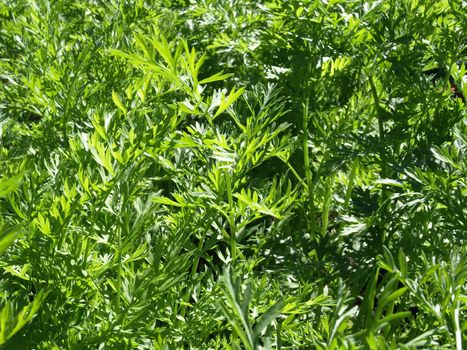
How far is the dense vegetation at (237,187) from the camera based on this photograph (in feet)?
3.99

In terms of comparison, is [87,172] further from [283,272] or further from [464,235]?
[464,235]

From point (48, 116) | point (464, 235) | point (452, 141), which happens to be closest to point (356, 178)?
point (452, 141)

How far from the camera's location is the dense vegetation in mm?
1216

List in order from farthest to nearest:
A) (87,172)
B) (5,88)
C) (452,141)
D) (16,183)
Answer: (5,88) → (452,141) → (87,172) → (16,183)

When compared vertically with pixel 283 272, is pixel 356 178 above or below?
above

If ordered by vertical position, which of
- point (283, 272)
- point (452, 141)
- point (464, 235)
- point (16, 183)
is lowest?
point (283, 272)

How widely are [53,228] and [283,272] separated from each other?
58 cm

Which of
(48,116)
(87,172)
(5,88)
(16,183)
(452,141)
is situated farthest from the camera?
(5,88)

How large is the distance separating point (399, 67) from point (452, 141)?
203mm

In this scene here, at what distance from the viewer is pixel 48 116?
1754 mm

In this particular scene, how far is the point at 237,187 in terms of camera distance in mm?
1393

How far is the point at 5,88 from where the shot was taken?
2.06 meters

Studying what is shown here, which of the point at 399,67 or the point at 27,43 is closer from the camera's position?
the point at 399,67

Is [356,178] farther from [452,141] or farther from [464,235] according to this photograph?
[464,235]
